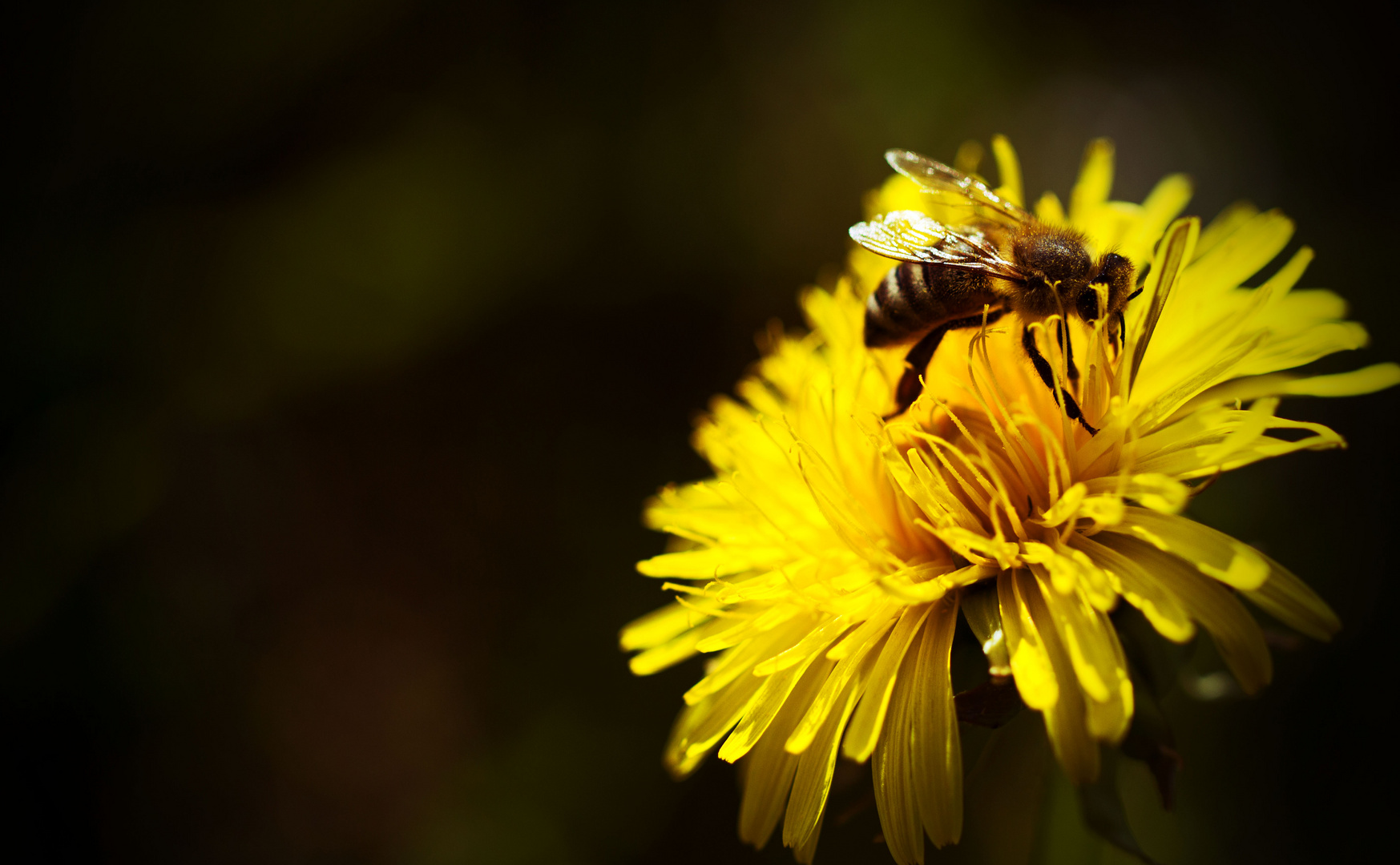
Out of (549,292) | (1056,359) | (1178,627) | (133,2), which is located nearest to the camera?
(1178,627)

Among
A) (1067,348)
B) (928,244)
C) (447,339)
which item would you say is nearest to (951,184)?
(928,244)

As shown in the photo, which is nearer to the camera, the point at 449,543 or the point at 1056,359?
the point at 1056,359

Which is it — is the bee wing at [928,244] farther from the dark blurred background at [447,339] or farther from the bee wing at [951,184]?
the dark blurred background at [447,339]

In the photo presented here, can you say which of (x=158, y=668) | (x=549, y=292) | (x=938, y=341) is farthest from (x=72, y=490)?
(x=938, y=341)

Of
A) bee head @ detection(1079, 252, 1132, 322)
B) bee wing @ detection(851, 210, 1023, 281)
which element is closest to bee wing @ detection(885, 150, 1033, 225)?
bee wing @ detection(851, 210, 1023, 281)

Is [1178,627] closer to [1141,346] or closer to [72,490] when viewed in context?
[1141,346]

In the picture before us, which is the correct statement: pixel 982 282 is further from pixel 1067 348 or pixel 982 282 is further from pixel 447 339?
pixel 447 339

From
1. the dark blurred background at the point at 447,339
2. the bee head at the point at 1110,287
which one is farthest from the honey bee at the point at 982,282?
the dark blurred background at the point at 447,339
